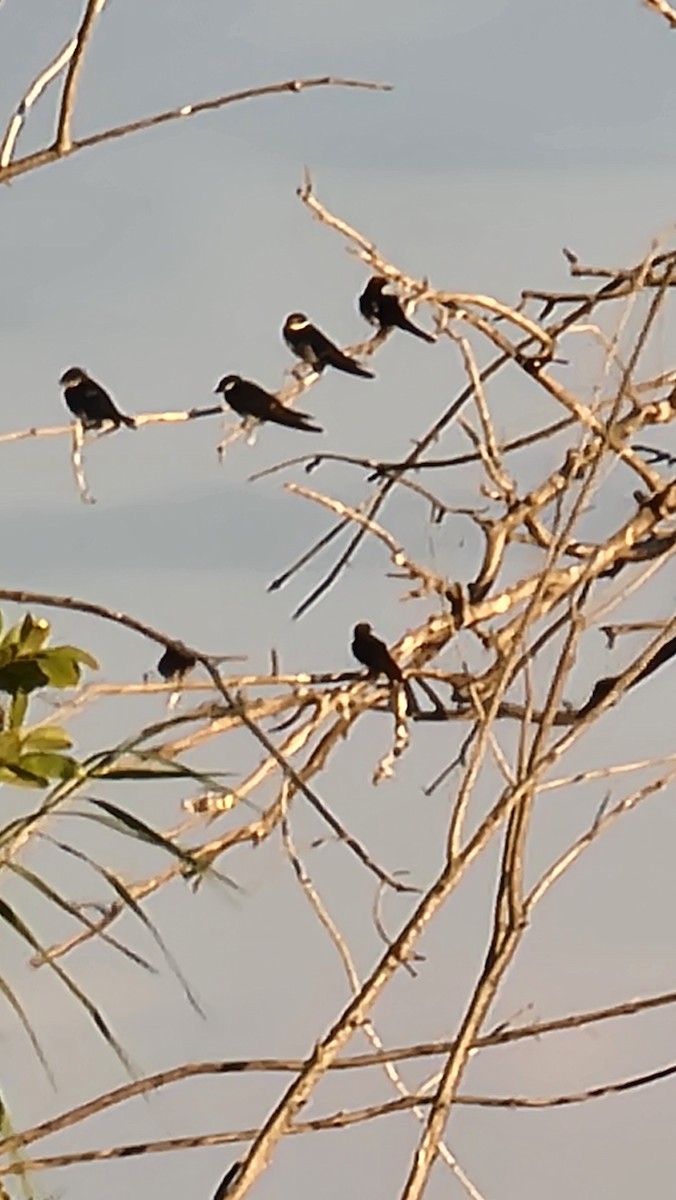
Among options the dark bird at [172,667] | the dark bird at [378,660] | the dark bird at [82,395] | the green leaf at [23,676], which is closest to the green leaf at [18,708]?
the green leaf at [23,676]

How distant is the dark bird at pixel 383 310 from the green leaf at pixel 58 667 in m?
0.83

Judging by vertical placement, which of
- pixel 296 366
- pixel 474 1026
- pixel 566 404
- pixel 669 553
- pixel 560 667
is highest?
pixel 296 366

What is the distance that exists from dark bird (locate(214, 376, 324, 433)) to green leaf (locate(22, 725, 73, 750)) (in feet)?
3.68

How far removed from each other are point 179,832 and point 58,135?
86 centimetres

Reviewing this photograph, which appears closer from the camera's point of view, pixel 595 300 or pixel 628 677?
pixel 628 677

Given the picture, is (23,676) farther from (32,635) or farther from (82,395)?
(82,395)

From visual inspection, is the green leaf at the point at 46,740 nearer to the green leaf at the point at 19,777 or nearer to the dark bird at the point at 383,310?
the green leaf at the point at 19,777

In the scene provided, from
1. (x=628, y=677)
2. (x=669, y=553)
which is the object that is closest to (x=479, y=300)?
(x=669, y=553)

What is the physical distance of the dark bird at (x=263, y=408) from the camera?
2.66 m

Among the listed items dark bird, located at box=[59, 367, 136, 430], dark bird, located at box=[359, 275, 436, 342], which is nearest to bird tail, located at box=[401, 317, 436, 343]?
dark bird, located at box=[359, 275, 436, 342]

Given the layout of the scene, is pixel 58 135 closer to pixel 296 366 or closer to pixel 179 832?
pixel 179 832

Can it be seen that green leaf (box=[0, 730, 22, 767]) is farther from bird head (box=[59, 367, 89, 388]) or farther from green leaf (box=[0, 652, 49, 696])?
bird head (box=[59, 367, 89, 388])

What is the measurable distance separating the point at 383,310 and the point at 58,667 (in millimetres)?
1489

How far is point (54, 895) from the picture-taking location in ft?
4.39
